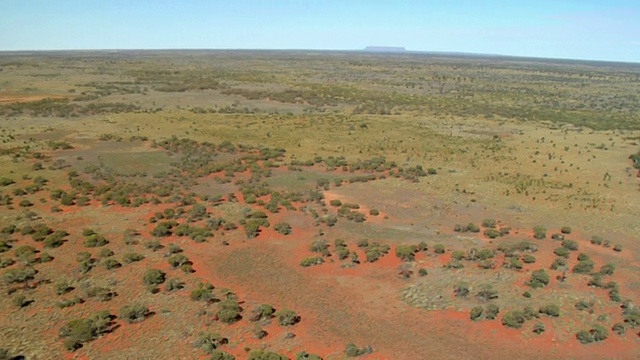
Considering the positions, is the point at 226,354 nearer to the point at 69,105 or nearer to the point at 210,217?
the point at 210,217

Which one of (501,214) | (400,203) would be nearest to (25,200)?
(400,203)

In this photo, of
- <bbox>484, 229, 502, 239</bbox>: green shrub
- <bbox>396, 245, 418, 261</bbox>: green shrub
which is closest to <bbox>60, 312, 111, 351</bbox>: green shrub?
<bbox>396, 245, 418, 261</bbox>: green shrub

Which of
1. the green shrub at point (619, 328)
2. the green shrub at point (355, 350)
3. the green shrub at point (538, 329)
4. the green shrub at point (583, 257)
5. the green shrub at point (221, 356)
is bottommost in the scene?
the green shrub at point (355, 350)

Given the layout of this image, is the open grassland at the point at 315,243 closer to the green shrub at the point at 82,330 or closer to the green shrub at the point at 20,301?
the green shrub at the point at 82,330

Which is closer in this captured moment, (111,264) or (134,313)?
(134,313)

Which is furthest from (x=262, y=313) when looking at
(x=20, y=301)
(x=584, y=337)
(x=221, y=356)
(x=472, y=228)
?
(x=472, y=228)

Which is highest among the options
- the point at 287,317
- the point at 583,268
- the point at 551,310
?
the point at 583,268

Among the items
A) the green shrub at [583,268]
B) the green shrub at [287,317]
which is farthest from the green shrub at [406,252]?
the green shrub at [583,268]

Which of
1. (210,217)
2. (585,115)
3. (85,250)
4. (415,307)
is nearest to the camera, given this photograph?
(415,307)

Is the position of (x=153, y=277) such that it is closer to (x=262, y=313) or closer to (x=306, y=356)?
(x=262, y=313)
